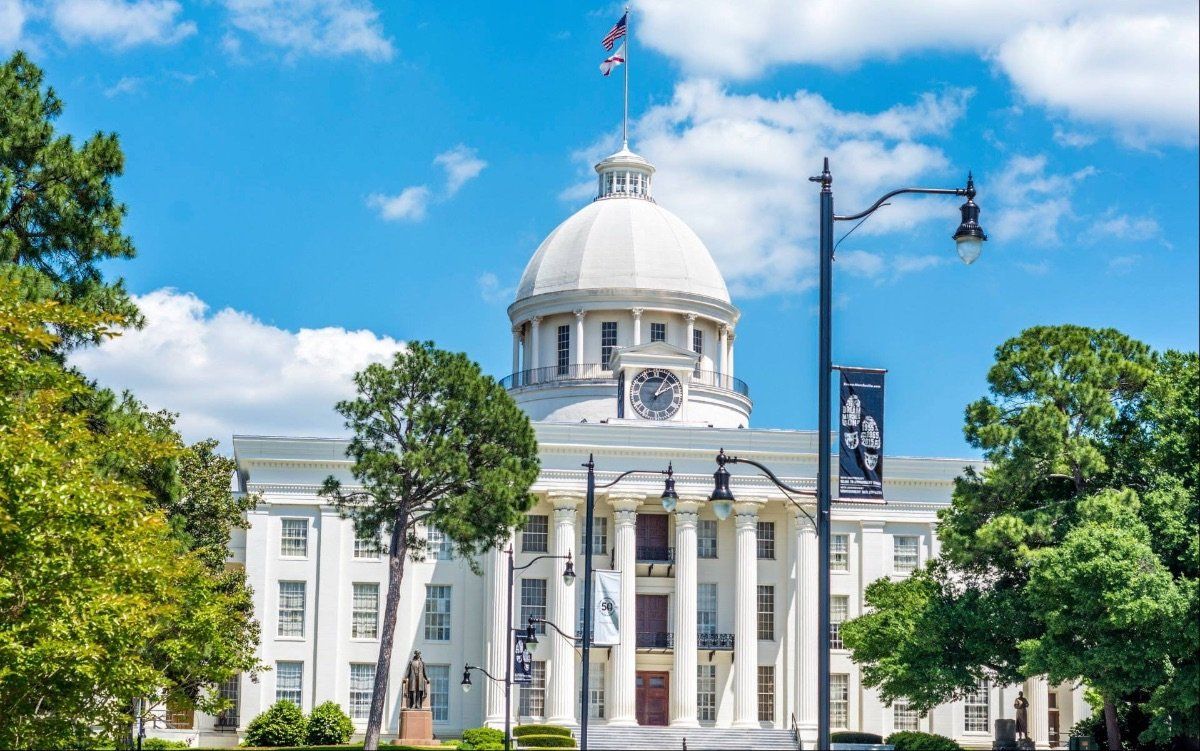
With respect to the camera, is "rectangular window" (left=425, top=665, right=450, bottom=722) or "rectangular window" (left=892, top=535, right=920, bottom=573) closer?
"rectangular window" (left=425, top=665, right=450, bottom=722)

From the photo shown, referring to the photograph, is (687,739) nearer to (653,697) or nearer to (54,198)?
(653,697)

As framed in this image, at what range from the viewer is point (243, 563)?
67.1 m

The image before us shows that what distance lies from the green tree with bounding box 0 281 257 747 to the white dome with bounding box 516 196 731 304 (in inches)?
1647

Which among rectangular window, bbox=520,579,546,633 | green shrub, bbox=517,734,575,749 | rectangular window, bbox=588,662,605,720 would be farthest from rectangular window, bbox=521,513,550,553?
green shrub, bbox=517,734,575,749

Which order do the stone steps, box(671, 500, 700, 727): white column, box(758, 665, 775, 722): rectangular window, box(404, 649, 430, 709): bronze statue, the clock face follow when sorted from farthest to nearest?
the clock face < box(758, 665, 775, 722): rectangular window < box(671, 500, 700, 727): white column < the stone steps < box(404, 649, 430, 709): bronze statue

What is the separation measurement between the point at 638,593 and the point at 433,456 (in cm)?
2047

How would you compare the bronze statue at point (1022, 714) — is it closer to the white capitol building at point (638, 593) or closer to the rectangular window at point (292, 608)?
the white capitol building at point (638, 593)

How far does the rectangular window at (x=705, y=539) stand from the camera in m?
68.8

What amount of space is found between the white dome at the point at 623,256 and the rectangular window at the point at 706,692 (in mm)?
16921

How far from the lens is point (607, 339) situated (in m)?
74.9

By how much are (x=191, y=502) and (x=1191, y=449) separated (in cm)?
3224

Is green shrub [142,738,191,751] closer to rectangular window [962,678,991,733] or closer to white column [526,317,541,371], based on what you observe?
white column [526,317,541,371]

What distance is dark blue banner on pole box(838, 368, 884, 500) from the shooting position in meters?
21.1

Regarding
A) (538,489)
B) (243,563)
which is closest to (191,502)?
(243,563)
